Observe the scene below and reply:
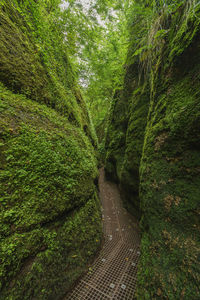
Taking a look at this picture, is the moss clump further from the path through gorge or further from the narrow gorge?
the path through gorge

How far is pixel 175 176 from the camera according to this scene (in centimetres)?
216

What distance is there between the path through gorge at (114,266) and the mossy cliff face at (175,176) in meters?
0.45

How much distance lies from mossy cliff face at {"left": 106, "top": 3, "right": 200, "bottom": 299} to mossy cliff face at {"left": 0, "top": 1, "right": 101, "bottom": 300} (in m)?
1.50

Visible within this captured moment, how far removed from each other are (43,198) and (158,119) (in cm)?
313

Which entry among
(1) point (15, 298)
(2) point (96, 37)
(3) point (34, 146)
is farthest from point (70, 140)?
(2) point (96, 37)

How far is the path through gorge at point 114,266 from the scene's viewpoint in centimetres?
217

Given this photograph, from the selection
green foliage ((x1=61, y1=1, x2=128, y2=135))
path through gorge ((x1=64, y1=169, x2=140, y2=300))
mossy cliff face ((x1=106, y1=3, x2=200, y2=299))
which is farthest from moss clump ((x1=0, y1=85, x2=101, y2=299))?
green foliage ((x1=61, y1=1, x2=128, y2=135))

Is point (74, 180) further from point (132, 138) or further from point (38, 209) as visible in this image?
point (132, 138)

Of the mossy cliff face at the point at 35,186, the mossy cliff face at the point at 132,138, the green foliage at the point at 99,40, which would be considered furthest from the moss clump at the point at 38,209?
the green foliage at the point at 99,40

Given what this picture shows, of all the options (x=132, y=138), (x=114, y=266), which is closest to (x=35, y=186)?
(x=114, y=266)

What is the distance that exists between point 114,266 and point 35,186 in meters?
2.59

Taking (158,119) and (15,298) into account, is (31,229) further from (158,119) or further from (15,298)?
(158,119)

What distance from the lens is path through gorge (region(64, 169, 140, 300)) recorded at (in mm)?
2174

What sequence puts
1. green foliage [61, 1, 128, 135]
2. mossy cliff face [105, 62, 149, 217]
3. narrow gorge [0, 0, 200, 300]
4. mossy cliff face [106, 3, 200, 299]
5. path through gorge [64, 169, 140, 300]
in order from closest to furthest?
mossy cliff face [106, 3, 200, 299] < narrow gorge [0, 0, 200, 300] < path through gorge [64, 169, 140, 300] < mossy cliff face [105, 62, 149, 217] < green foliage [61, 1, 128, 135]
